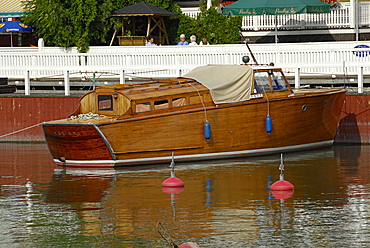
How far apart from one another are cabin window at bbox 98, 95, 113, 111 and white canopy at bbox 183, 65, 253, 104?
7.22 ft

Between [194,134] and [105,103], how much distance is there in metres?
2.13

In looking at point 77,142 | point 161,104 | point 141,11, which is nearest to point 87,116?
point 77,142

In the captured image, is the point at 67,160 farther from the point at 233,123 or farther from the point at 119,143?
the point at 233,123

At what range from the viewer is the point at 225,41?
33562mm

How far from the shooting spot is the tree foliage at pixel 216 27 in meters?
33.8

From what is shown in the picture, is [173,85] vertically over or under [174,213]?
over

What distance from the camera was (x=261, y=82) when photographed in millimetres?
21031

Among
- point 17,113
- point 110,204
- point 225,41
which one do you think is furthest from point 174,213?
point 225,41

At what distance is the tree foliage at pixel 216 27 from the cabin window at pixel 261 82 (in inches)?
492

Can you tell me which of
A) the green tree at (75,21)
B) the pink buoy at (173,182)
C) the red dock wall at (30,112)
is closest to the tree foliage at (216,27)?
the green tree at (75,21)

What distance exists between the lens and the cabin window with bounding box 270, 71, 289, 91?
2116 cm

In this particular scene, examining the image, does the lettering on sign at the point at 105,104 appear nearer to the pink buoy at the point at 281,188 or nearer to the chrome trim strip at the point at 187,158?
the chrome trim strip at the point at 187,158

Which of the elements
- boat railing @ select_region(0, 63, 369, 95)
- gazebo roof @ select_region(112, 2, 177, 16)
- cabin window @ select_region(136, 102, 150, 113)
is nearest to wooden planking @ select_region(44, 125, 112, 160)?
cabin window @ select_region(136, 102, 150, 113)

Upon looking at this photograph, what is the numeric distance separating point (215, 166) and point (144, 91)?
91.2 inches
